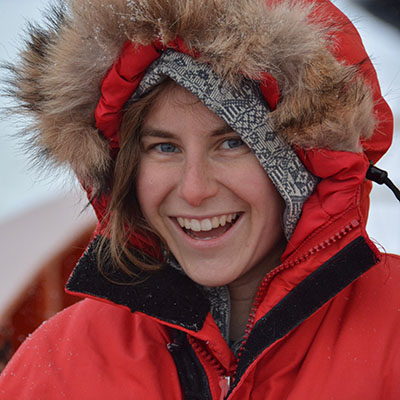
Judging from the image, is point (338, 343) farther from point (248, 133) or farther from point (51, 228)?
point (51, 228)

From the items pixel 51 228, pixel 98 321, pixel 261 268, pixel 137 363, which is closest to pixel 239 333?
pixel 261 268

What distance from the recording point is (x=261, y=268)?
5.46ft

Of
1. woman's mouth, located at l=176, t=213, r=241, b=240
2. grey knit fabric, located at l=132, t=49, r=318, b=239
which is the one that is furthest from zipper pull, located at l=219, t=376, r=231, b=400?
grey knit fabric, located at l=132, t=49, r=318, b=239

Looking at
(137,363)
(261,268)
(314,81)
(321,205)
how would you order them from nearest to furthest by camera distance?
(314,81)
(321,205)
(137,363)
(261,268)

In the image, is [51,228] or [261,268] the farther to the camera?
[51,228]

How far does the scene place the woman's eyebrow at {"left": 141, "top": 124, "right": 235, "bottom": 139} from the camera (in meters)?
1.42

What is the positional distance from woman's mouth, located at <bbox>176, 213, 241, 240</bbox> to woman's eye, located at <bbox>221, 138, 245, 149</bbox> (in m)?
0.19

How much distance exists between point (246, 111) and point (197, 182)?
0.72 feet

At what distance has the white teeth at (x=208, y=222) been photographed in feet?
4.99

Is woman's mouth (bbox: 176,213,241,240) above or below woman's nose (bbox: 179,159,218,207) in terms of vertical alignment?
below

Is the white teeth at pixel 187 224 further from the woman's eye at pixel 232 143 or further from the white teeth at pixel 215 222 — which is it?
the woman's eye at pixel 232 143

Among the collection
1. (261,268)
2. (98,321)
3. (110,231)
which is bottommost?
(98,321)

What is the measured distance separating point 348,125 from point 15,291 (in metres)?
2.00

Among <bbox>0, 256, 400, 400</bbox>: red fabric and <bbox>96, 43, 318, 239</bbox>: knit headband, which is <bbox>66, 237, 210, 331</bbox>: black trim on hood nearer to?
<bbox>0, 256, 400, 400</bbox>: red fabric
